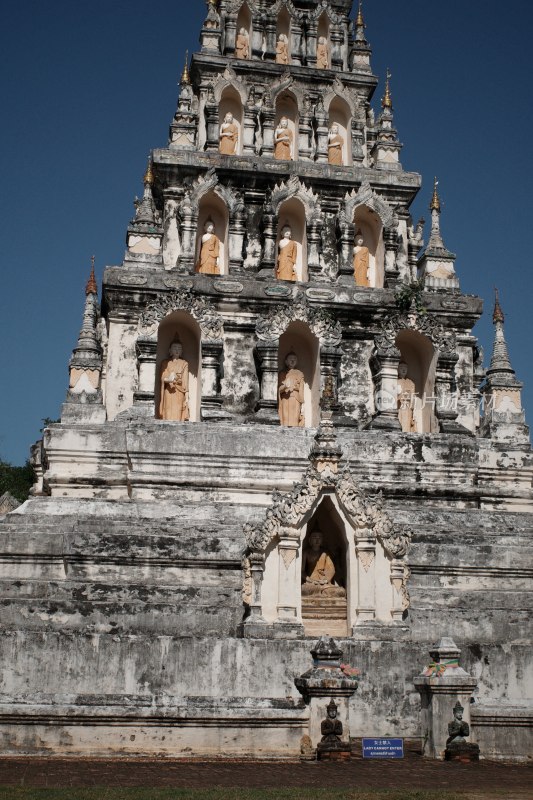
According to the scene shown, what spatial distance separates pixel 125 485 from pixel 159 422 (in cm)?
155

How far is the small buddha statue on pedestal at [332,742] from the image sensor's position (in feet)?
40.3

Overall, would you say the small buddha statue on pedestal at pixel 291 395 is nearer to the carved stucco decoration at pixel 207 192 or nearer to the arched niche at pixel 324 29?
the carved stucco decoration at pixel 207 192

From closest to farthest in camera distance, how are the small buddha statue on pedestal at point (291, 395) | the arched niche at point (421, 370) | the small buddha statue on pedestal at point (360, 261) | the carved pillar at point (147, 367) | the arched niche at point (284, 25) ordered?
1. the carved pillar at point (147, 367)
2. the small buddha statue on pedestal at point (291, 395)
3. the arched niche at point (421, 370)
4. the small buddha statue on pedestal at point (360, 261)
5. the arched niche at point (284, 25)

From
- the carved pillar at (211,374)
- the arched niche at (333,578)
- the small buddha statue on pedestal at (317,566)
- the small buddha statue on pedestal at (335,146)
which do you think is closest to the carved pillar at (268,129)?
the small buddha statue on pedestal at (335,146)

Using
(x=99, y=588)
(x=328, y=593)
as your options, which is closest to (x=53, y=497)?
(x=99, y=588)

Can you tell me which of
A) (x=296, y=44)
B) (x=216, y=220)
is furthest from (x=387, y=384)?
(x=296, y=44)

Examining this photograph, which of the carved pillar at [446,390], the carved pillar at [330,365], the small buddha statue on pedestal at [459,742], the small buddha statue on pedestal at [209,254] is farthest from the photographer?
the small buddha statue on pedestal at [209,254]

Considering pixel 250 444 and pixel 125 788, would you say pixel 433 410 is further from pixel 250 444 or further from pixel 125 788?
pixel 125 788

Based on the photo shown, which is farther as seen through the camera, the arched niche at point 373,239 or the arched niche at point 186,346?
the arched niche at point 373,239

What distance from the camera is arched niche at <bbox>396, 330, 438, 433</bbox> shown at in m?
24.4

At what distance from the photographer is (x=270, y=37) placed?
28.5 metres

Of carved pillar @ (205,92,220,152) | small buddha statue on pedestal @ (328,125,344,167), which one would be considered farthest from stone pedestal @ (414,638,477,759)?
small buddha statue on pedestal @ (328,125,344,167)

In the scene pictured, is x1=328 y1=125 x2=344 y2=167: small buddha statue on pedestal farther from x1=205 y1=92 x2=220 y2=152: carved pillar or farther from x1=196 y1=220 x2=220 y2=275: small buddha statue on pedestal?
x1=196 y1=220 x2=220 y2=275: small buddha statue on pedestal

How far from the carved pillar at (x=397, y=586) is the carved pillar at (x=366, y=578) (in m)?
0.30
